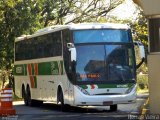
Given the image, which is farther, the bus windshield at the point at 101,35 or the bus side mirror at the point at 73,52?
the bus windshield at the point at 101,35

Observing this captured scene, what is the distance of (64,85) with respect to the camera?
838 inches

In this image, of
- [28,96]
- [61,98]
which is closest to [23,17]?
[28,96]

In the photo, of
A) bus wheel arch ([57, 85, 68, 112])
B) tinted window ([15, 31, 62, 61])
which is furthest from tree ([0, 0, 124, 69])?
bus wheel arch ([57, 85, 68, 112])

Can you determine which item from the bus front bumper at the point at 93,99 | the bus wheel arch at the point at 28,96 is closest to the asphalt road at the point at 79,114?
the bus front bumper at the point at 93,99

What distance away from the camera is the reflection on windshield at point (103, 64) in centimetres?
2012

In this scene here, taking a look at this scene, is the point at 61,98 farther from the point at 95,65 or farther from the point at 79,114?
the point at 95,65

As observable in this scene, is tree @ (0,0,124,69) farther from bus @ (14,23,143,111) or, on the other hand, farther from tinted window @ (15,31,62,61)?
bus @ (14,23,143,111)

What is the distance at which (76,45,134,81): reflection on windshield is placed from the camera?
2012 cm

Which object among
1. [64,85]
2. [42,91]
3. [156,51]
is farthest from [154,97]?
[42,91]

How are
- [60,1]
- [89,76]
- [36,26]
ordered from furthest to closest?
[60,1] → [36,26] → [89,76]

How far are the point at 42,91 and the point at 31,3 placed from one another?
17.5 meters

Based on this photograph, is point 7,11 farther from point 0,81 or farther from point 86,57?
point 86,57

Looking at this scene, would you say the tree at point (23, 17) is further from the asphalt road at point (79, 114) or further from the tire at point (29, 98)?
the asphalt road at point (79, 114)

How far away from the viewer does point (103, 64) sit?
66.4 ft
